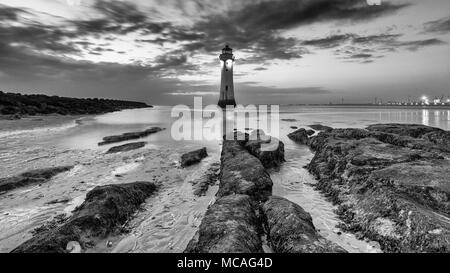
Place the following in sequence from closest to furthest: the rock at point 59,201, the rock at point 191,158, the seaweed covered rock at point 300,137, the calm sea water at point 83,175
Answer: the calm sea water at point 83,175
the rock at point 59,201
the rock at point 191,158
the seaweed covered rock at point 300,137

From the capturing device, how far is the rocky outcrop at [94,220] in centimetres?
379

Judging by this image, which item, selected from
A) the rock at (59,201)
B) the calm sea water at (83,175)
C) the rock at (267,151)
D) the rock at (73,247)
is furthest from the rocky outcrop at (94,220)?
the rock at (267,151)

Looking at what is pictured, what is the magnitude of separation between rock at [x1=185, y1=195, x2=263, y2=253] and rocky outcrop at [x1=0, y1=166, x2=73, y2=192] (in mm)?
6982

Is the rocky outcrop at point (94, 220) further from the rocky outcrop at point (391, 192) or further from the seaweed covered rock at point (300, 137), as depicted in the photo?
the seaweed covered rock at point (300, 137)

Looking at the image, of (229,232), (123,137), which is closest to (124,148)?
(123,137)

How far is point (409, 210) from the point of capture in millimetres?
4117

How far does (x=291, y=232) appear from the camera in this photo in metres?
3.84

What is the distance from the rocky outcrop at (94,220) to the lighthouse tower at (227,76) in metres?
60.9

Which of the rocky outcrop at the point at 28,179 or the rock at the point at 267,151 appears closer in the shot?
the rocky outcrop at the point at 28,179

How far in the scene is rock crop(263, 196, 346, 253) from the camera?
3430 mm

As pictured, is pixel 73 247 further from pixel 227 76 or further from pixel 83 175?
pixel 227 76

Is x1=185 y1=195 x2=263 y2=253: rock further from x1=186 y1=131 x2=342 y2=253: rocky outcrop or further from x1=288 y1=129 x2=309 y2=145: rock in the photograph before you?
x1=288 y1=129 x2=309 y2=145: rock
